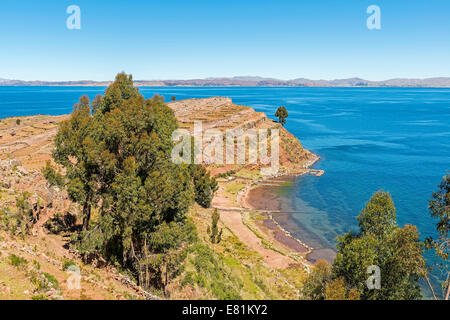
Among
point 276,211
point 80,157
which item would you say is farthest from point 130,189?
point 276,211

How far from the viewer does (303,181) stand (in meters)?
93.5

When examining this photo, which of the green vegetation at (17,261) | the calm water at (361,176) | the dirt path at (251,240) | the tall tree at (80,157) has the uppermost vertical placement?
the tall tree at (80,157)

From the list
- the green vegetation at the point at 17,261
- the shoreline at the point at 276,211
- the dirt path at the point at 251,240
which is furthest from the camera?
the shoreline at the point at 276,211

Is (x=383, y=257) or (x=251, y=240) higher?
(x=383, y=257)

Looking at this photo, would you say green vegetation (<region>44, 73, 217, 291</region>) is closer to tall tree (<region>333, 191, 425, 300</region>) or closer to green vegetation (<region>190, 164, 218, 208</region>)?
tall tree (<region>333, 191, 425, 300</region>)

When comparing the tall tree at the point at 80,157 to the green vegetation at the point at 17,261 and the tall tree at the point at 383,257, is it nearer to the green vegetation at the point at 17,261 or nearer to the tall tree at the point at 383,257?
the green vegetation at the point at 17,261

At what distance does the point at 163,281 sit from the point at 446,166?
373ft

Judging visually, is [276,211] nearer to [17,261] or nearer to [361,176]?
[361,176]

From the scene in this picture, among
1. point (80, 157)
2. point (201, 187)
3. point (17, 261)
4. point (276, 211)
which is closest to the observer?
point (17, 261)

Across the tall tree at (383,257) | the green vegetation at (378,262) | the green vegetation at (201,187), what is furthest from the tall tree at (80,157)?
the green vegetation at (201,187)

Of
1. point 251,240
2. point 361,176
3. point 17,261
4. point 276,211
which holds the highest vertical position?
point 17,261

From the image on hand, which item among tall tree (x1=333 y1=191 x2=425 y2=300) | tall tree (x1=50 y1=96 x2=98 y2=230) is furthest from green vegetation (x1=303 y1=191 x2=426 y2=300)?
tall tree (x1=50 y1=96 x2=98 y2=230)
